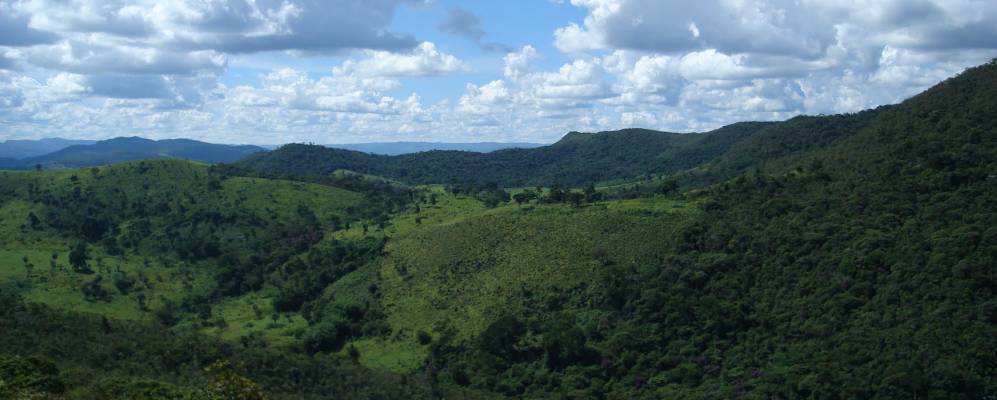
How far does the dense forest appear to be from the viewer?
52875mm

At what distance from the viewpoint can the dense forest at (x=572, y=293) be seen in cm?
5288

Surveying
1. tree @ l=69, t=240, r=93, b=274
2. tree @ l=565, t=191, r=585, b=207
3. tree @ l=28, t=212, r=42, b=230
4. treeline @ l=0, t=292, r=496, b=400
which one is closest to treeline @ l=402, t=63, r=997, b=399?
treeline @ l=0, t=292, r=496, b=400

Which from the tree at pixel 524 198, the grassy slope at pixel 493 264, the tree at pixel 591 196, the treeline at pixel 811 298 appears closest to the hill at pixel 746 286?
the treeline at pixel 811 298

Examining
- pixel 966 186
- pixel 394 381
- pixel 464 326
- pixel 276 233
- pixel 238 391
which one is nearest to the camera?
pixel 238 391

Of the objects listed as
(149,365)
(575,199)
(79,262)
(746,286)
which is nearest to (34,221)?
(79,262)

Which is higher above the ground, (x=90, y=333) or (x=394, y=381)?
(x=90, y=333)

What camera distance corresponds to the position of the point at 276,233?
129 m

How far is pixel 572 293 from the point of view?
79.9 meters

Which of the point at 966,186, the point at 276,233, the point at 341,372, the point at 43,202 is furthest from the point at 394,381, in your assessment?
the point at 43,202

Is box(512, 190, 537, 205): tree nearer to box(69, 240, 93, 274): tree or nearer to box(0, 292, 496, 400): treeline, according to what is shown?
box(0, 292, 496, 400): treeline

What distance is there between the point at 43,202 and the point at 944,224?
13357cm

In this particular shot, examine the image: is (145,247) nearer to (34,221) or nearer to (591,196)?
(34,221)

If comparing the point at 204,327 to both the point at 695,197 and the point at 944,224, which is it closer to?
the point at 695,197

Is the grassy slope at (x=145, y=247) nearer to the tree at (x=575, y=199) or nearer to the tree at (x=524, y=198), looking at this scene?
the tree at (x=524, y=198)
